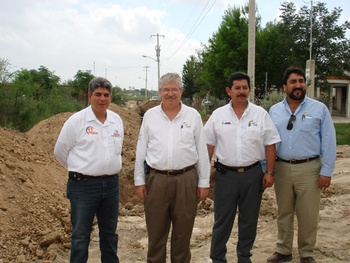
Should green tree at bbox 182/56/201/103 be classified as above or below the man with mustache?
above

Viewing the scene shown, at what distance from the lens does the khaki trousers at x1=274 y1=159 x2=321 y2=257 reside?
4.20 meters

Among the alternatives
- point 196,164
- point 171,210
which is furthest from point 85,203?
point 196,164

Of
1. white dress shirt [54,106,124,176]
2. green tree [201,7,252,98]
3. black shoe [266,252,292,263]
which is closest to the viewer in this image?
white dress shirt [54,106,124,176]

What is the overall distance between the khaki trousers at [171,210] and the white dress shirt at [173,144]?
10cm

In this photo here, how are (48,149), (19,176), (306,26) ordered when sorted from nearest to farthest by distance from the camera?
(19,176) < (48,149) < (306,26)

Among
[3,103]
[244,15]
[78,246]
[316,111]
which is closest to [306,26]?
[244,15]

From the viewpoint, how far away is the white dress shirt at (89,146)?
3.60 metres

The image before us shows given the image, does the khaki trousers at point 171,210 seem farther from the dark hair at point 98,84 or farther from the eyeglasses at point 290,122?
the eyeglasses at point 290,122

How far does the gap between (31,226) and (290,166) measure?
3.39 meters

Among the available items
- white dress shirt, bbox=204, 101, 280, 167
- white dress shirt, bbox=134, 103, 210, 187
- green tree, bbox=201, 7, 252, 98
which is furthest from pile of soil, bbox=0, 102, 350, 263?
green tree, bbox=201, 7, 252, 98

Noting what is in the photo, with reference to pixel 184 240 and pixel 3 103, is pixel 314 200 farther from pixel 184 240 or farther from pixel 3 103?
pixel 3 103

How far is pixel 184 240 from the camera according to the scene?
12.6ft

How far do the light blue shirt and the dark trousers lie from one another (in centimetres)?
46

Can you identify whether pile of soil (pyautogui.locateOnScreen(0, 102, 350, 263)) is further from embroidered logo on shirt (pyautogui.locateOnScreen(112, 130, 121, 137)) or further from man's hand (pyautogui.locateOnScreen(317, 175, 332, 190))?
embroidered logo on shirt (pyautogui.locateOnScreen(112, 130, 121, 137))
